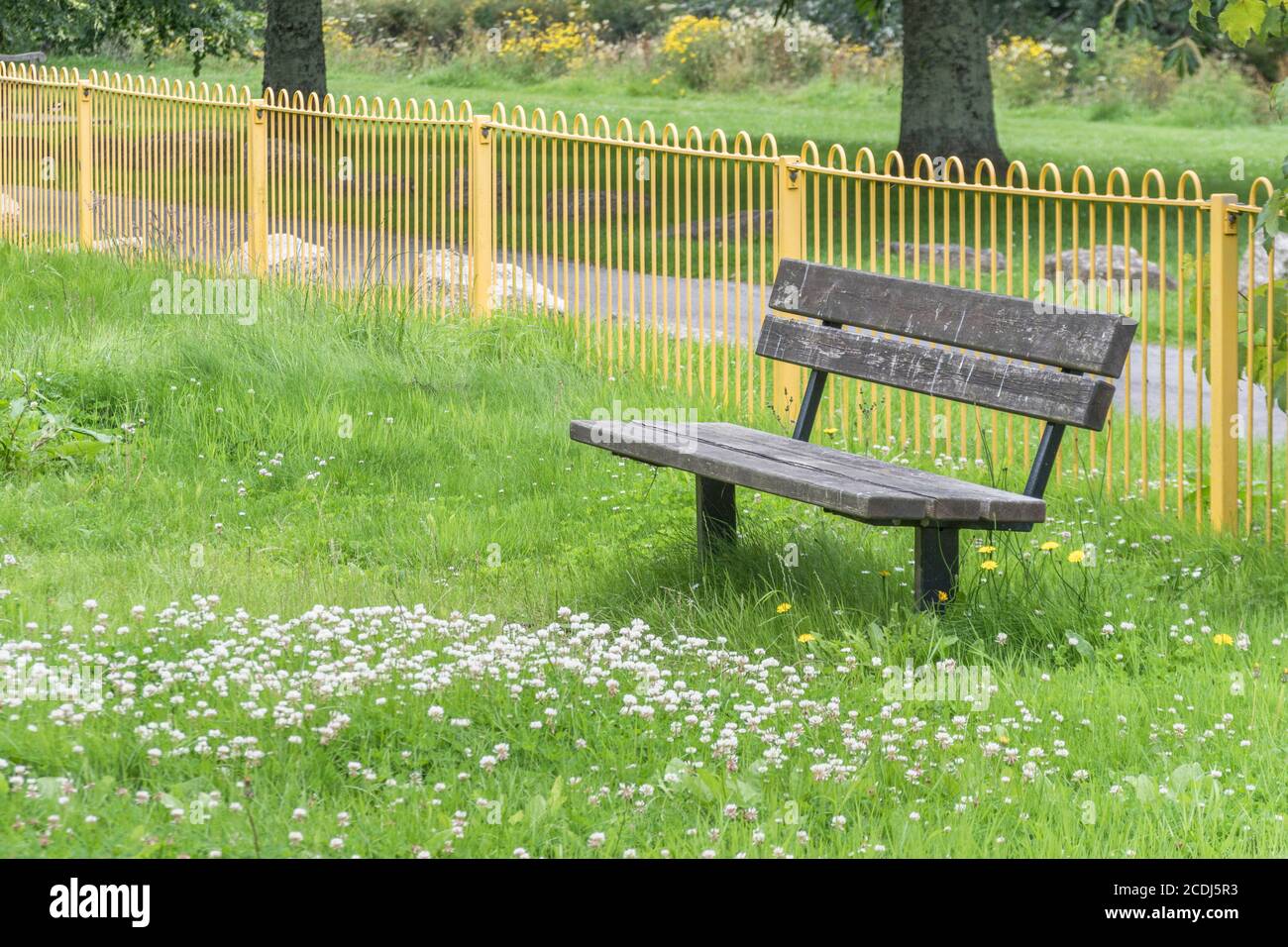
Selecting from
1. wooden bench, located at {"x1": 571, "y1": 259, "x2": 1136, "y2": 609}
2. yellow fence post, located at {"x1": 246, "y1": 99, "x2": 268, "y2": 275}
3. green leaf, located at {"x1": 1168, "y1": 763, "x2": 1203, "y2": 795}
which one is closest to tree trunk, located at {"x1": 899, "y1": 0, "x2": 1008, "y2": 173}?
yellow fence post, located at {"x1": 246, "y1": 99, "x2": 268, "y2": 275}

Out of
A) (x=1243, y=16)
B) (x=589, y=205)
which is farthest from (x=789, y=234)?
(x=589, y=205)

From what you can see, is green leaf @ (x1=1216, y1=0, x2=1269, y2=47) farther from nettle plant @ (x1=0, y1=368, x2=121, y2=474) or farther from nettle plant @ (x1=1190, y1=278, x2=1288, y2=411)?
nettle plant @ (x1=0, y1=368, x2=121, y2=474)

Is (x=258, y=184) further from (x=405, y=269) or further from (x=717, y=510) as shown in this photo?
(x=717, y=510)

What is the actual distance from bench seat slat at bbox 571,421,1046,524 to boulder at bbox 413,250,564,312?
3.53 m

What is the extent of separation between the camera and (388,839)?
12.6 feet

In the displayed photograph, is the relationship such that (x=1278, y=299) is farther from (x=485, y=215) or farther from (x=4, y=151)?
(x=4, y=151)

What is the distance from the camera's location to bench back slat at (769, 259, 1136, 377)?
5.80 metres

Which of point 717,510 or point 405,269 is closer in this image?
point 717,510

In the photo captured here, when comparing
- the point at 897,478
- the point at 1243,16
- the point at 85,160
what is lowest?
the point at 897,478

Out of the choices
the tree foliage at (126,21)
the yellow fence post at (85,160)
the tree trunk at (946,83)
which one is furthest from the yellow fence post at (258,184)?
the tree trunk at (946,83)

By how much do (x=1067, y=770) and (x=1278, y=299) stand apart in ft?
8.68

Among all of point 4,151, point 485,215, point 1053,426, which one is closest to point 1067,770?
point 1053,426

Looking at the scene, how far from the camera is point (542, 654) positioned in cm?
514

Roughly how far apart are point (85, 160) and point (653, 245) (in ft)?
18.6
